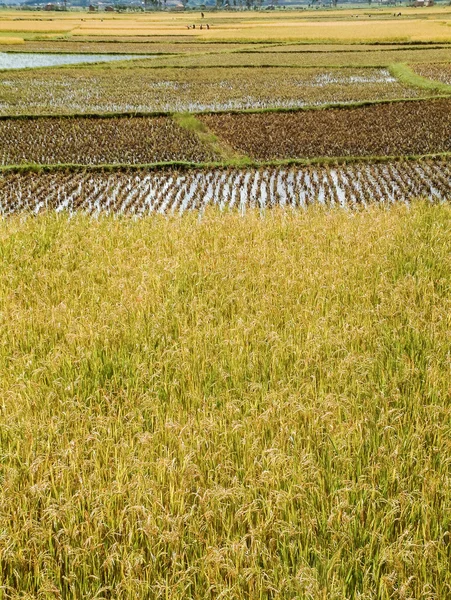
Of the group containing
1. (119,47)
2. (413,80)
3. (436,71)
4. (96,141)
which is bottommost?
(96,141)

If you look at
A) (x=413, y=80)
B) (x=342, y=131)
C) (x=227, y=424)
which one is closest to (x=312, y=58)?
(x=413, y=80)

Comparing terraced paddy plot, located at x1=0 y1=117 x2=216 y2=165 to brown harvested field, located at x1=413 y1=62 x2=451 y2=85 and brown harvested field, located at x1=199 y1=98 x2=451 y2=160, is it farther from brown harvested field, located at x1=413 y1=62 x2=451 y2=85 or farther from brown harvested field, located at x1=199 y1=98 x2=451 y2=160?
brown harvested field, located at x1=413 y1=62 x2=451 y2=85

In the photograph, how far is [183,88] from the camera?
76.8 feet

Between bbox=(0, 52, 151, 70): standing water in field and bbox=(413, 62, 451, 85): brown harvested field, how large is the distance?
1501 cm

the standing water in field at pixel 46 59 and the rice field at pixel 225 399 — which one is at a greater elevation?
the standing water in field at pixel 46 59

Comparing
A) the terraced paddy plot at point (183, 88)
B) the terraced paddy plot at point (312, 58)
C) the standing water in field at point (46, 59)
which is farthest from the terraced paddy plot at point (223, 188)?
the standing water in field at point (46, 59)

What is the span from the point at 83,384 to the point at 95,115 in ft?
50.4

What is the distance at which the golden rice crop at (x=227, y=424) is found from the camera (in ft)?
8.53

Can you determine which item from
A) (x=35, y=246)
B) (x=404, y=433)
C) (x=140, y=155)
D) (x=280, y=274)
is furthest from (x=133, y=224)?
(x=140, y=155)

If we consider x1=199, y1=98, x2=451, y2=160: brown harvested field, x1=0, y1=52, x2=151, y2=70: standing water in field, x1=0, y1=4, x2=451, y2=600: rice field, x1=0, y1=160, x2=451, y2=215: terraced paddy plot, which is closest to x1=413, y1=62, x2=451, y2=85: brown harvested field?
x1=199, y1=98, x2=451, y2=160: brown harvested field

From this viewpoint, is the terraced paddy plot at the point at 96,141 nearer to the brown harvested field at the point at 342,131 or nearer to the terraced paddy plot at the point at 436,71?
the brown harvested field at the point at 342,131

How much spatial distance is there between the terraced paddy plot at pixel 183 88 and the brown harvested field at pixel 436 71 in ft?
4.38

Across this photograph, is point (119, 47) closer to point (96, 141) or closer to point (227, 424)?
point (96, 141)

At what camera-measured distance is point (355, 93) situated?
21.6 metres
